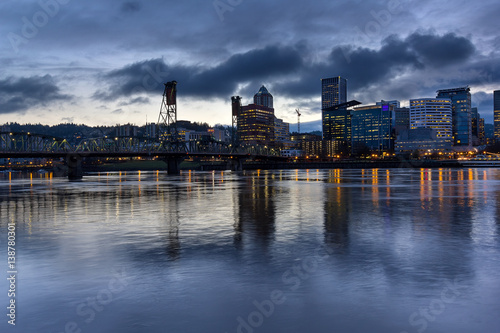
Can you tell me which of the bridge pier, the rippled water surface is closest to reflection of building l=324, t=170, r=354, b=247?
the rippled water surface

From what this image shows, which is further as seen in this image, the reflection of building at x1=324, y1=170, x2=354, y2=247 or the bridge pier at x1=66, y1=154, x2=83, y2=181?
the bridge pier at x1=66, y1=154, x2=83, y2=181

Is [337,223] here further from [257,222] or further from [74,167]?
[74,167]

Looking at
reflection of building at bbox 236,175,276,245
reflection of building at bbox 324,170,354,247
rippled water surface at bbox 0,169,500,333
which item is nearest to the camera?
rippled water surface at bbox 0,169,500,333

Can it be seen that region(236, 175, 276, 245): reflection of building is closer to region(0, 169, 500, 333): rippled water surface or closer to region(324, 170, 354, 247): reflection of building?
region(0, 169, 500, 333): rippled water surface

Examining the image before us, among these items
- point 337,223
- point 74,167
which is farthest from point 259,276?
point 74,167

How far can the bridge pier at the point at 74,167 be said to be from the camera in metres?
117

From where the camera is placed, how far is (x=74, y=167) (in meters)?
120

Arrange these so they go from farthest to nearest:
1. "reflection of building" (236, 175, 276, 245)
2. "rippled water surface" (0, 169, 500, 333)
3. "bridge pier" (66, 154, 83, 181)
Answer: "bridge pier" (66, 154, 83, 181) < "reflection of building" (236, 175, 276, 245) < "rippled water surface" (0, 169, 500, 333)

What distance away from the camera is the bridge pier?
385 ft

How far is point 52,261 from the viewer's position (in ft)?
48.7

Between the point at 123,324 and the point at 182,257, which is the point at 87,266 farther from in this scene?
the point at 123,324

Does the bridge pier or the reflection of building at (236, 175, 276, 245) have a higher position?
the bridge pier

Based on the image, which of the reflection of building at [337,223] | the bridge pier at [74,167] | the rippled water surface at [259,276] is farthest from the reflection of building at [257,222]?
the bridge pier at [74,167]

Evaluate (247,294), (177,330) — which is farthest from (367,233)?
(177,330)
